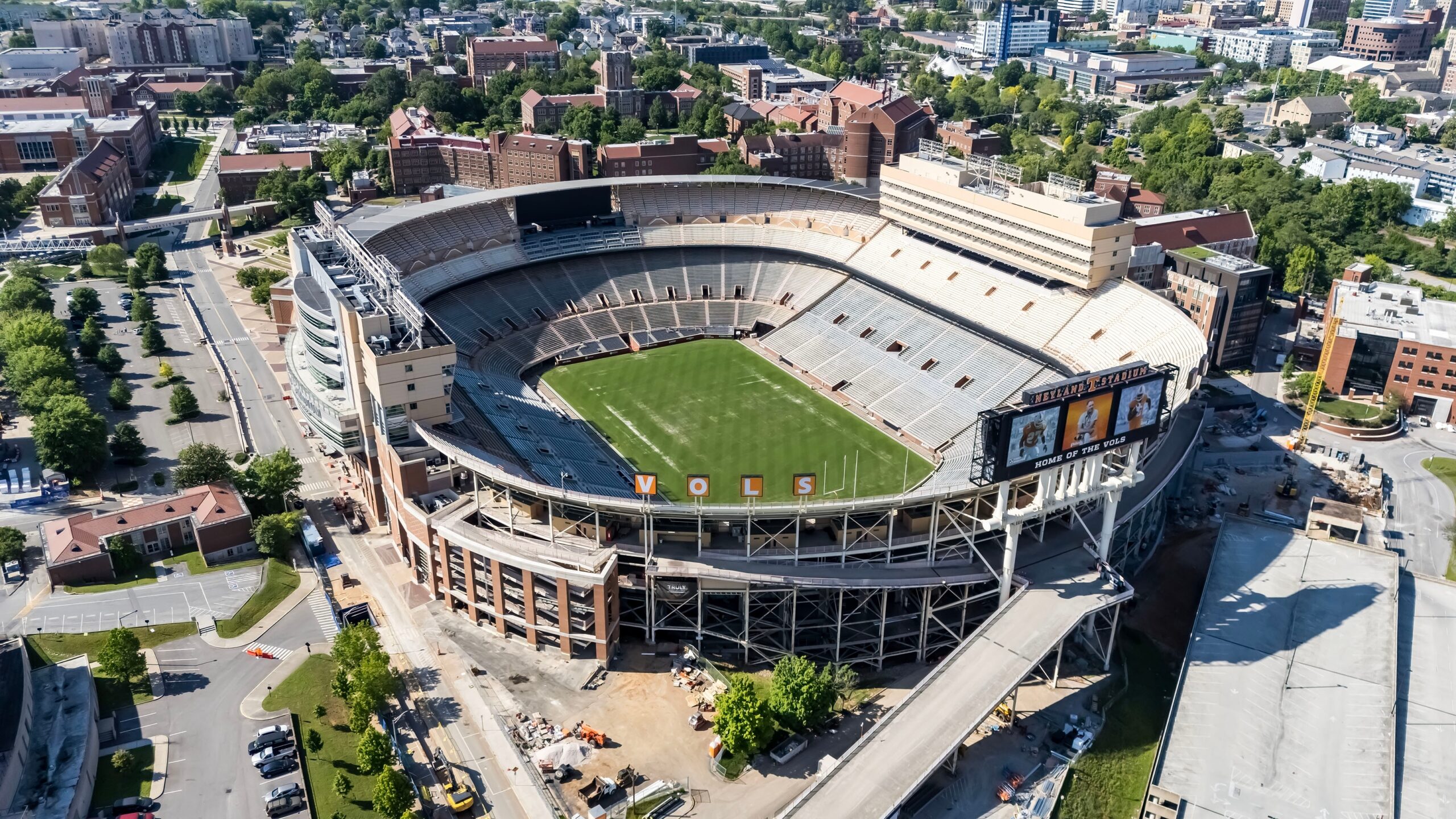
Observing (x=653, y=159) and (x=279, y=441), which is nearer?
(x=279, y=441)

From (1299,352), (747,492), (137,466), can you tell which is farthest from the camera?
(1299,352)

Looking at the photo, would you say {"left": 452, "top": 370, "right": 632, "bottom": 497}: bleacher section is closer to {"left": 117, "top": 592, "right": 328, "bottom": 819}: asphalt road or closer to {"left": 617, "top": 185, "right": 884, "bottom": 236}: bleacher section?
{"left": 117, "top": 592, "right": 328, "bottom": 819}: asphalt road

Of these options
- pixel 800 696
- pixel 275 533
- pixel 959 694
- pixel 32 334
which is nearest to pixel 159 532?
pixel 275 533

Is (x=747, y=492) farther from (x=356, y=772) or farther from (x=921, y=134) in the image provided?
(x=921, y=134)

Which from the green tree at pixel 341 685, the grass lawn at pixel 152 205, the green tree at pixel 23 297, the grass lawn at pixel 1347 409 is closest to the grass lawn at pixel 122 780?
the green tree at pixel 341 685

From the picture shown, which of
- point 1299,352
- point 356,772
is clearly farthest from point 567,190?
point 1299,352

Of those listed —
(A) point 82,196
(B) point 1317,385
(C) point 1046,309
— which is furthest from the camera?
(A) point 82,196

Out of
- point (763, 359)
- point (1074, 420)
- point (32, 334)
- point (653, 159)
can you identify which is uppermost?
point (1074, 420)

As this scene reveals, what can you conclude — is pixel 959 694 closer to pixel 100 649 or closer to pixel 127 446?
pixel 100 649
